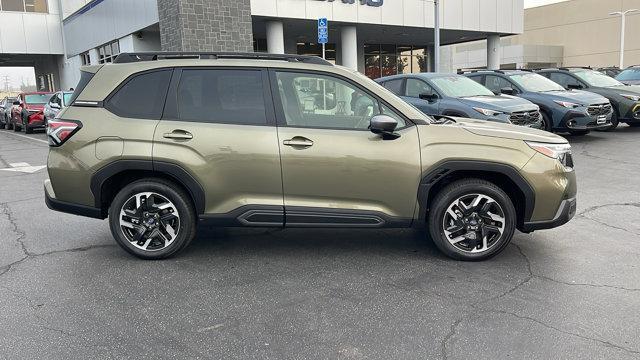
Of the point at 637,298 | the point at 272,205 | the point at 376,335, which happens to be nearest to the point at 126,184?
the point at 272,205

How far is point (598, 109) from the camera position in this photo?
37.7 ft

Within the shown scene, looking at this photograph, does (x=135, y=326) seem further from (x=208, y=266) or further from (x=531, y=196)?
(x=531, y=196)

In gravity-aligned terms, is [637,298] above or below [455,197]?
below

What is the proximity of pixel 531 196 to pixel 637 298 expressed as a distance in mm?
1068

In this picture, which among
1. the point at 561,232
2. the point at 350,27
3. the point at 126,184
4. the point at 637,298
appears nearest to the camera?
the point at 637,298

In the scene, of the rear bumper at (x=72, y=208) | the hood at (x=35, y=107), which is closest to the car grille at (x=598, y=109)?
the rear bumper at (x=72, y=208)

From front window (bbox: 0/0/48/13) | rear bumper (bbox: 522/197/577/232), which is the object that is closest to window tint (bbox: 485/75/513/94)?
rear bumper (bbox: 522/197/577/232)

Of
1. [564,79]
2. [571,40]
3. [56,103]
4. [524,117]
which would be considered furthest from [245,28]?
[571,40]

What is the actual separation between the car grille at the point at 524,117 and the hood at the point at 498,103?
0.08 metres

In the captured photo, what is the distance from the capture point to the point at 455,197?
4359mm

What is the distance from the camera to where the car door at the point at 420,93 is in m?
10.5

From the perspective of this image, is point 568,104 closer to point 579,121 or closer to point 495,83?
point 579,121

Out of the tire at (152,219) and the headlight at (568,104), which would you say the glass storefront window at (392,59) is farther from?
the tire at (152,219)

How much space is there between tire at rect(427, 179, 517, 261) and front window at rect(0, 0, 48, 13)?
3731 cm
